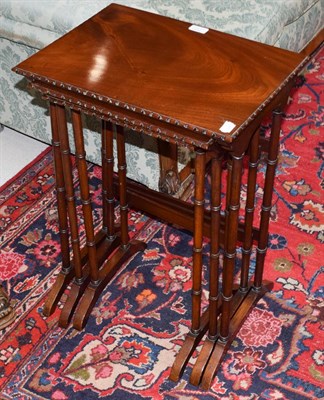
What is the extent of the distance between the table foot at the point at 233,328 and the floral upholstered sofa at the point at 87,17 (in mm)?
629

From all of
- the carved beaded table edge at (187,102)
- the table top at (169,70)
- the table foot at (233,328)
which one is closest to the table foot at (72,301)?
the carved beaded table edge at (187,102)

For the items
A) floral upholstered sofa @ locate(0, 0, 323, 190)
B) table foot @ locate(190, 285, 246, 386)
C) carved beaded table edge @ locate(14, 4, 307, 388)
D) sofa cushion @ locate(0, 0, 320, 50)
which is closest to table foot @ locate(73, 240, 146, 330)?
carved beaded table edge @ locate(14, 4, 307, 388)

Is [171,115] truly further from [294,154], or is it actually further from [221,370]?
[294,154]

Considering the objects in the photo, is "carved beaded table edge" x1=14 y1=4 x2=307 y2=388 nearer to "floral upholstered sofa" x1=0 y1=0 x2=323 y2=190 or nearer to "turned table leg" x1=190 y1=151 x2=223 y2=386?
"turned table leg" x1=190 y1=151 x2=223 y2=386

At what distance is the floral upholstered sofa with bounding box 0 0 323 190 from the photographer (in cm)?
270

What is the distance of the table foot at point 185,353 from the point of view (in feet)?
7.81

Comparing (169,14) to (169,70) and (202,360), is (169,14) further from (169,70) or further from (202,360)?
(202,360)

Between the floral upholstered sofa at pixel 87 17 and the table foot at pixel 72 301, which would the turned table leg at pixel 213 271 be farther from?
→ the floral upholstered sofa at pixel 87 17

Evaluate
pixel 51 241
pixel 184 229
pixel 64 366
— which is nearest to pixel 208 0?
pixel 184 229

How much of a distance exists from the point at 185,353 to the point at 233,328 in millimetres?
188

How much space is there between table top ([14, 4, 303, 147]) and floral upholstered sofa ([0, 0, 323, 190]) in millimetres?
516

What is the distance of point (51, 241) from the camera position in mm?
2895

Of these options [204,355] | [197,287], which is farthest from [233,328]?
[197,287]

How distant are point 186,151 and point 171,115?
1056mm
